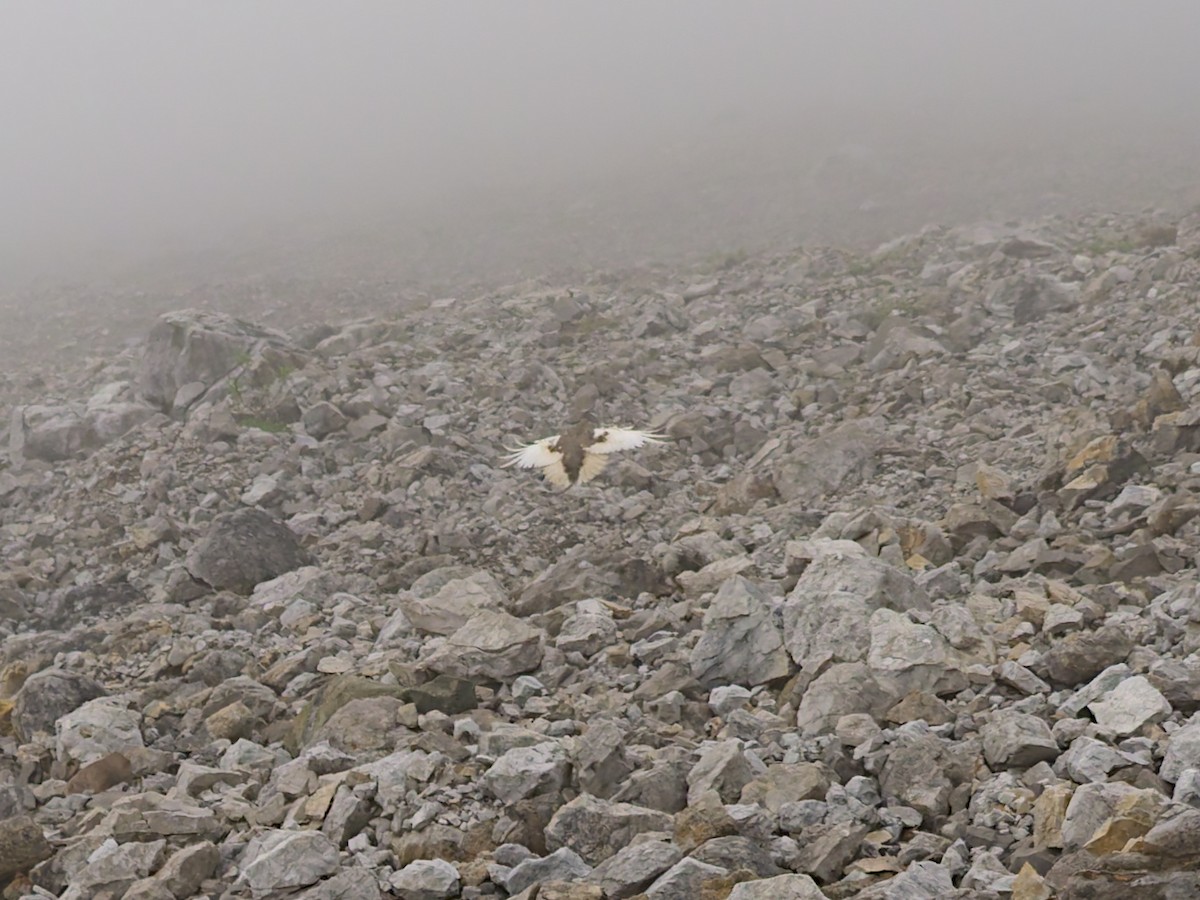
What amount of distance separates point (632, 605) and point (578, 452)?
7.84 feet

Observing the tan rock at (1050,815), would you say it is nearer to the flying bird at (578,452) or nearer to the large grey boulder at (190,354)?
the flying bird at (578,452)

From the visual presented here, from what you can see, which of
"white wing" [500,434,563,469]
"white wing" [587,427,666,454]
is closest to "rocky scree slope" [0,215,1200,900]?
"white wing" [500,434,563,469]

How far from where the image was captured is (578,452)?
10828 mm

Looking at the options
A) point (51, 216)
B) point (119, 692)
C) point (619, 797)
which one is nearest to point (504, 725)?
point (619, 797)

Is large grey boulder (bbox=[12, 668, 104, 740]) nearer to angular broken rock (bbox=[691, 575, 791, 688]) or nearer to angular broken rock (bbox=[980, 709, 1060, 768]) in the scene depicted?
angular broken rock (bbox=[691, 575, 791, 688])

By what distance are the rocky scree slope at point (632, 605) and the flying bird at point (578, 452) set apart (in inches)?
12.6

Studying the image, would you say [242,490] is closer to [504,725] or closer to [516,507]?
[516,507]

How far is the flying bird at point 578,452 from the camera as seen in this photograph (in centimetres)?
1056

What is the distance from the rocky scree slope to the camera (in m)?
5.45

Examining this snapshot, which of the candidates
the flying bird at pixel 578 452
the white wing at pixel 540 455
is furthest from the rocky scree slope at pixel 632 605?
the white wing at pixel 540 455

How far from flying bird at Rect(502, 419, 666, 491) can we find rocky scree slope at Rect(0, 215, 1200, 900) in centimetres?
32

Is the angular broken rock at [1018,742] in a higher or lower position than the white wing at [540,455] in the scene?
lower

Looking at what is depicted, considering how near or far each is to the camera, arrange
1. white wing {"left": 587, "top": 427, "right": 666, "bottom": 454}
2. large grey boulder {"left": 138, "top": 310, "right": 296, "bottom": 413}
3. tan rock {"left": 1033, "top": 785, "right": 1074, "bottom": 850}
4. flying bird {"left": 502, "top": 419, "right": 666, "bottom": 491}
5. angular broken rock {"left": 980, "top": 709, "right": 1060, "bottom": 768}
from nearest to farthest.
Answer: tan rock {"left": 1033, "top": 785, "right": 1074, "bottom": 850}, angular broken rock {"left": 980, "top": 709, "right": 1060, "bottom": 768}, white wing {"left": 587, "top": 427, "right": 666, "bottom": 454}, flying bird {"left": 502, "top": 419, "right": 666, "bottom": 491}, large grey boulder {"left": 138, "top": 310, "right": 296, "bottom": 413}

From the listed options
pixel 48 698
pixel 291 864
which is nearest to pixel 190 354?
pixel 48 698
